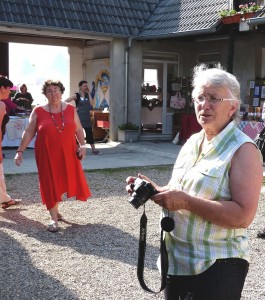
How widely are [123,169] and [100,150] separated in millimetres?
2775

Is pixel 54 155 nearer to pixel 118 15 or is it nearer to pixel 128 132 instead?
pixel 128 132

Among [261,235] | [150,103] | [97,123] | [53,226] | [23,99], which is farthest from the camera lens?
[23,99]

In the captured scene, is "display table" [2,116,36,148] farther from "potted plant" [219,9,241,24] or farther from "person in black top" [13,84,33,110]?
"potted plant" [219,9,241,24]

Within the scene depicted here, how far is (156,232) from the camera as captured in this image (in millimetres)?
5434

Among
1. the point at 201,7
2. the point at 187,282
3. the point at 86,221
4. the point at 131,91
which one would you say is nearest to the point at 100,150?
the point at 131,91

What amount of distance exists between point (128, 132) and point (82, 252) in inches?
334

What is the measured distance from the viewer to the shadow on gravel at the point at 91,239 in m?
4.63

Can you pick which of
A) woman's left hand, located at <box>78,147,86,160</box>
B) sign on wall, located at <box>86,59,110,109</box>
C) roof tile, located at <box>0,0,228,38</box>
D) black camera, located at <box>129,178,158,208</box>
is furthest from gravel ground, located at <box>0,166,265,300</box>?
sign on wall, located at <box>86,59,110,109</box>

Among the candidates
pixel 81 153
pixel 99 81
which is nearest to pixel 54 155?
pixel 81 153

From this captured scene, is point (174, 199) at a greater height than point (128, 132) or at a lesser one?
greater

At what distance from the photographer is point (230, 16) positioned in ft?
34.9

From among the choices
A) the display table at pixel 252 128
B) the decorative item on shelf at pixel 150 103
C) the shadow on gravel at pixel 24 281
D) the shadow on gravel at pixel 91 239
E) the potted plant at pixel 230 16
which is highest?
the potted plant at pixel 230 16

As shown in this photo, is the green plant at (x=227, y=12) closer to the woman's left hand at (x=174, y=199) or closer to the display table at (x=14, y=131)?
the display table at (x=14, y=131)

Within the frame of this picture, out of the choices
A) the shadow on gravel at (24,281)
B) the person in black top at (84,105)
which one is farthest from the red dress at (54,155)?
the person in black top at (84,105)
